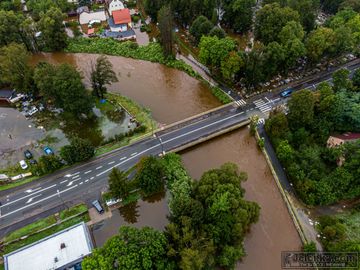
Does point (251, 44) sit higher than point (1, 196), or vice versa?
point (251, 44)

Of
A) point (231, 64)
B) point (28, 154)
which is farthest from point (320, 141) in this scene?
point (28, 154)

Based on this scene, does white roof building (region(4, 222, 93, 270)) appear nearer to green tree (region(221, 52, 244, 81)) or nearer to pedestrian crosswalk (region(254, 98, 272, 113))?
pedestrian crosswalk (region(254, 98, 272, 113))

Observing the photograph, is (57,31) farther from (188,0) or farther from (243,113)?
(243,113)

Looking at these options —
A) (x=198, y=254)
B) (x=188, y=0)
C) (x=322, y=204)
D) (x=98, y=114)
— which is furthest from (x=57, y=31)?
(x=322, y=204)

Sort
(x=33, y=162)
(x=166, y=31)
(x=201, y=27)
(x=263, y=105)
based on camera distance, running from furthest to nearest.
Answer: (x=201, y=27)
(x=166, y=31)
(x=263, y=105)
(x=33, y=162)

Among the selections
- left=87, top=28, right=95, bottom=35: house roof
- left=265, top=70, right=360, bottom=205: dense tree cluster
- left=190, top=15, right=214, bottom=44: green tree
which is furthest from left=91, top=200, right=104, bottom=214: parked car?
left=87, top=28, right=95, bottom=35: house roof

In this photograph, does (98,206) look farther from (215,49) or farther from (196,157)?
(215,49)
